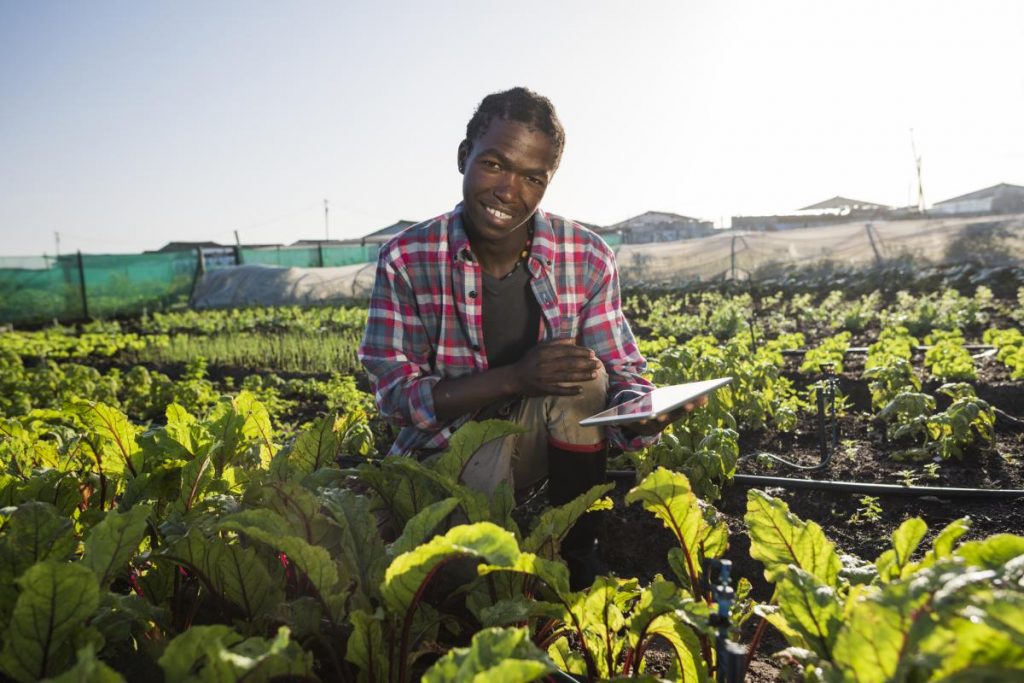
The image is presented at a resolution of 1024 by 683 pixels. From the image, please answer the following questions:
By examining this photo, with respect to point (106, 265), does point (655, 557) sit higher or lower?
lower

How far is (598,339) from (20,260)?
63.0ft

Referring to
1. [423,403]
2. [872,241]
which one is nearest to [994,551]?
[423,403]

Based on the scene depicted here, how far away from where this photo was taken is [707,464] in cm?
A: 261

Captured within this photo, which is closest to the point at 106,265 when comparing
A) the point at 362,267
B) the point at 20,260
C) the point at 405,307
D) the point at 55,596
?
the point at 20,260

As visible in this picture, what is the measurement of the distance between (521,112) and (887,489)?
1.87 meters

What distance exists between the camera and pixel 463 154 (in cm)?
230

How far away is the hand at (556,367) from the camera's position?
1.95m

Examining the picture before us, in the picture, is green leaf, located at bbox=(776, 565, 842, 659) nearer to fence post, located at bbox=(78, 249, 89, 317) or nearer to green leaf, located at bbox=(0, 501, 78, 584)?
green leaf, located at bbox=(0, 501, 78, 584)

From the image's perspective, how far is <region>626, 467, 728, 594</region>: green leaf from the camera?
1260 millimetres

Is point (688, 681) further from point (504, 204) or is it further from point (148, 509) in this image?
point (504, 204)

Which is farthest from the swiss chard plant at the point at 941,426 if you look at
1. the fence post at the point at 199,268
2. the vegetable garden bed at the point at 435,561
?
the fence post at the point at 199,268

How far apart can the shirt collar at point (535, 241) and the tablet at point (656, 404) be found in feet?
2.13

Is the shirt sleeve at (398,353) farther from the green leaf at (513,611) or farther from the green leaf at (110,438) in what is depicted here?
the green leaf at (513,611)

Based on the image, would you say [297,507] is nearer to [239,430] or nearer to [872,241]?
[239,430]
